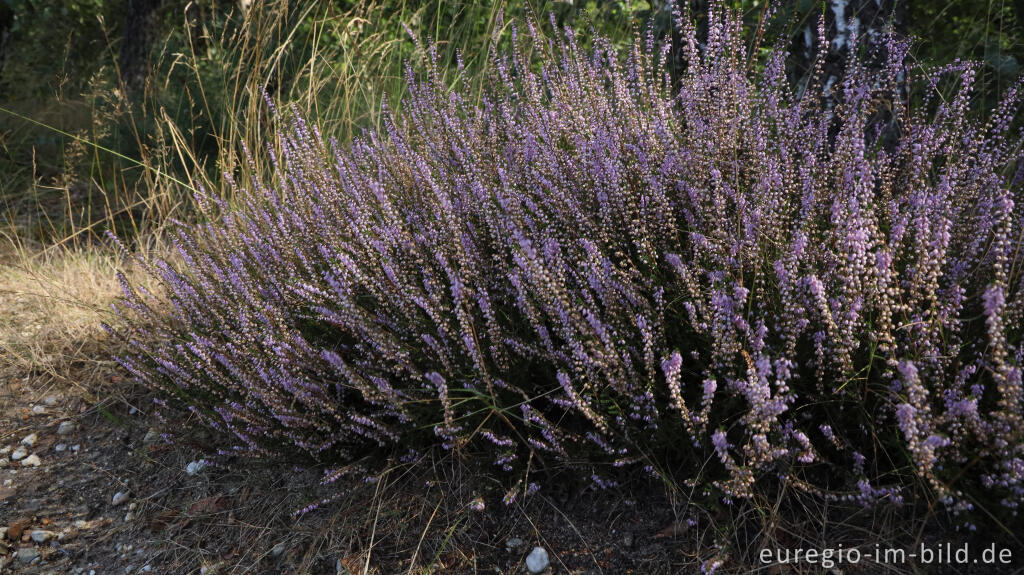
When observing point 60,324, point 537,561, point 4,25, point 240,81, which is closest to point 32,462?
point 60,324

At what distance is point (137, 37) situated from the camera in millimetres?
7566

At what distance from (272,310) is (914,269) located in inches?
68.2

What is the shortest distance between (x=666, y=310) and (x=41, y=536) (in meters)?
2.08

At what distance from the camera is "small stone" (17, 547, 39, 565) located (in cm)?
207

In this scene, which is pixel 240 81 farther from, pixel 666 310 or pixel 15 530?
pixel 666 310

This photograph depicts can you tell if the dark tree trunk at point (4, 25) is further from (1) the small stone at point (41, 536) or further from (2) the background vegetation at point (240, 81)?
(1) the small stone at point (41, 536)

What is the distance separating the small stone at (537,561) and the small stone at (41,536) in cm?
159

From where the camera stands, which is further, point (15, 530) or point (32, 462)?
point (32, 462)

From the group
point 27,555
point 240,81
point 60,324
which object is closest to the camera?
point 27,555

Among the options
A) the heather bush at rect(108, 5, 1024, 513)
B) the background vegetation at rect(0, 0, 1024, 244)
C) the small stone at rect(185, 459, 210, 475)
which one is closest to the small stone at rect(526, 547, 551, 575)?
the heather bush at rect(108, 5, 1024, 513)

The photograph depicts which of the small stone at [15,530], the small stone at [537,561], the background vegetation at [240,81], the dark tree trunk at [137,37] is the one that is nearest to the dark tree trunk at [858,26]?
the background vegetation at [240,81]

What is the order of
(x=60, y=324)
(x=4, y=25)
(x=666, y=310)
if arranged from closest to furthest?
1. (x=666, y=310)
2. (x=60, y=324)
3. (x=4, y=25)

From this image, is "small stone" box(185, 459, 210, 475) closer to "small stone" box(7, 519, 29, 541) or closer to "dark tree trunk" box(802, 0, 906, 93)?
"small stone" box(7, 519, 29, 541)

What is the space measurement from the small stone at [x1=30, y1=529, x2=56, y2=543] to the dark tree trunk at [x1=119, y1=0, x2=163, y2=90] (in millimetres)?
6516
